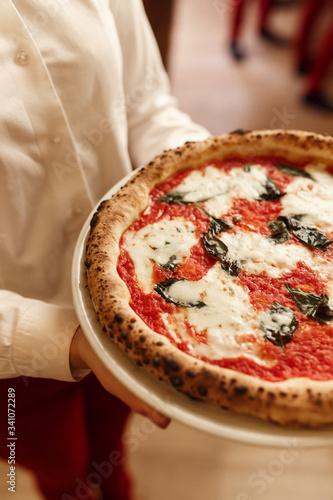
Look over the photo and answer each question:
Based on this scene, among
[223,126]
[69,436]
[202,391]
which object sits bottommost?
[69,436]

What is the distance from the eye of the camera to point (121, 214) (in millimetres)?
1335

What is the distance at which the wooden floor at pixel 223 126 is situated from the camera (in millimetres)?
2244

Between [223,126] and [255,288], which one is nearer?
[255,288]

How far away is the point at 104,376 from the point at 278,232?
0.62m

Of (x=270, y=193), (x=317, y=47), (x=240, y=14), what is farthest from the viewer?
(x=240, y=14)

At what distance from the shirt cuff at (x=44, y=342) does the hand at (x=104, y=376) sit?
21mm

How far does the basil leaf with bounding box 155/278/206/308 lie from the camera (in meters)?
1.20

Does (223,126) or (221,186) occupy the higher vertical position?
(221,186)

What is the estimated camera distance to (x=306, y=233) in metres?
1.34

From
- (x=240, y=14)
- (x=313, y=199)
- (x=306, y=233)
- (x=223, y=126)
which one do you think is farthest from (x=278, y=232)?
(x=240, y=14)

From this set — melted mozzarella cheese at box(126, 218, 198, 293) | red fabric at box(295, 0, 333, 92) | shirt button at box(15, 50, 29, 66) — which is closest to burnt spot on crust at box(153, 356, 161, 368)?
melted mozzarella cheese at box(126, 218, 198, 293)

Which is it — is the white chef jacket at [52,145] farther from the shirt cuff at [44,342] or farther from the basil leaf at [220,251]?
the basil leaf at [220,251]

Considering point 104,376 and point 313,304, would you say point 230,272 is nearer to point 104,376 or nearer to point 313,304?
point 313,304

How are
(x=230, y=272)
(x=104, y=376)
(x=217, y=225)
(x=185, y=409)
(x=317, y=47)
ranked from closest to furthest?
(x=185, y=409), (x=104, y=376), (x=230, y=272), (x=217, y=225), (x=317, y=47)
